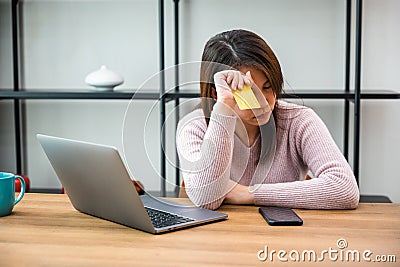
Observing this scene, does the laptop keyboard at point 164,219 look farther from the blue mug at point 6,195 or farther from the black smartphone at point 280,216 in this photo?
the blue mug at point 6,195

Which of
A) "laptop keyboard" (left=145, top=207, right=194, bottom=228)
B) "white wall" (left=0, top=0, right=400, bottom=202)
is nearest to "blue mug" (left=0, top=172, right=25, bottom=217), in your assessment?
"laptop keyboard" (left=145, top=207, right=194, bottom=228)

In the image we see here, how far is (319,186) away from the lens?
1.65m

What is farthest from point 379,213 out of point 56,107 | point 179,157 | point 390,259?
point 56,107

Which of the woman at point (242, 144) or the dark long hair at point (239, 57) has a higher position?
the dark long hair at point (239, 57)

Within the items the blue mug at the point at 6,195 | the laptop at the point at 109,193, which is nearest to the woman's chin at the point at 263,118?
the laptop at the point at 109,193

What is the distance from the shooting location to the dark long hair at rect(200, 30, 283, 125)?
5.49 feet

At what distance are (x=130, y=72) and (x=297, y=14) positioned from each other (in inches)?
33.5

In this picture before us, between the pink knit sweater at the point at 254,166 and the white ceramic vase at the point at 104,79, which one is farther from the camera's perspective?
the white ceramic vase at the point at 104,79

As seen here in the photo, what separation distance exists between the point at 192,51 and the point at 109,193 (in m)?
1.91

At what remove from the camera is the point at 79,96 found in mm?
3006

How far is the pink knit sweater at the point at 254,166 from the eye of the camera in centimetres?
163

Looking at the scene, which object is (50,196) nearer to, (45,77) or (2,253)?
(2,253)

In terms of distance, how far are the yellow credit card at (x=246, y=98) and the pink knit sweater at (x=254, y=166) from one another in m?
0.06

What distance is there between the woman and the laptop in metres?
0.12
